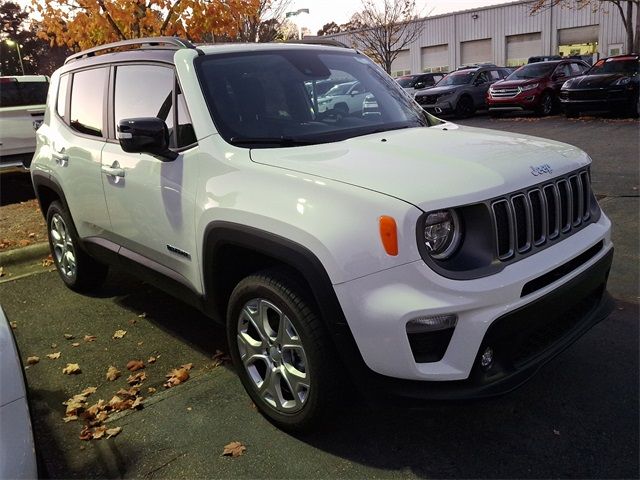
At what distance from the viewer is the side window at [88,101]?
4.24 meters

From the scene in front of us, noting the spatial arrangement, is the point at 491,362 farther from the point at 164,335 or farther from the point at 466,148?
the point at 164,335

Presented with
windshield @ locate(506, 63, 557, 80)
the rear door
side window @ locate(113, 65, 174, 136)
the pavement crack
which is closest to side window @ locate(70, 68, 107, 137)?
the rear door

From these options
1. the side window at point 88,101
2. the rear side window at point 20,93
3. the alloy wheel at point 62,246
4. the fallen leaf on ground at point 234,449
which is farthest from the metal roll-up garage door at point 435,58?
the fallen leaf on ground at point 234,449

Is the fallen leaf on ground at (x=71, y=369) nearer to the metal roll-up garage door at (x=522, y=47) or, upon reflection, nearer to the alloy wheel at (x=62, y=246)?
the alloy wheel at (x=62, y=246)


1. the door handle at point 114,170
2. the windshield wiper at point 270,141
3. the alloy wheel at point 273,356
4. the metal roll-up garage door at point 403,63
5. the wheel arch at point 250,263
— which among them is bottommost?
the alloy wheel at point 273,356

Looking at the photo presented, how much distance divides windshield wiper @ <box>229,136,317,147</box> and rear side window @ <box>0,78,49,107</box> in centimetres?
905

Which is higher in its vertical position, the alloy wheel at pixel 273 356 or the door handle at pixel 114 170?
the door handle at pixel 114 170

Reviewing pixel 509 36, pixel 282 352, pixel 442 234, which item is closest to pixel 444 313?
pixel 442 234

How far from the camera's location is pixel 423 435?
2.93 meters

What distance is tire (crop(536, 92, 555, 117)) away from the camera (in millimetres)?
17828

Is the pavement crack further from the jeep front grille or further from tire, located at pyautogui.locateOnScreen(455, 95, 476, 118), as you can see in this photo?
tire, located at pyautogui.locateOnScreen(455, 95, 476, 118)

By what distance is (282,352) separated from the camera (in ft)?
9.45

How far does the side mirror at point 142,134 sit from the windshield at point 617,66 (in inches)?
630

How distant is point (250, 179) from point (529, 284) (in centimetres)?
138
